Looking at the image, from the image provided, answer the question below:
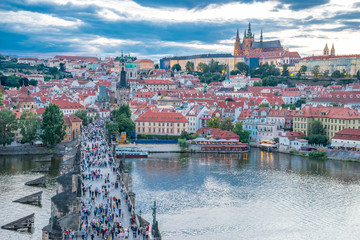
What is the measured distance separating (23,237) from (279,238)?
1222cm

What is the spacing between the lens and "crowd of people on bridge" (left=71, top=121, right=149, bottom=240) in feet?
55.9

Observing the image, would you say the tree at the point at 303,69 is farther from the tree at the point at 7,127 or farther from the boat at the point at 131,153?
the tree at the point at 7,127

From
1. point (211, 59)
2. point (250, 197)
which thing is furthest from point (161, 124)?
point (211, 59)

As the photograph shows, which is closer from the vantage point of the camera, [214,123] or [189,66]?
[214,123]

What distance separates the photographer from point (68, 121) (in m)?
50.3

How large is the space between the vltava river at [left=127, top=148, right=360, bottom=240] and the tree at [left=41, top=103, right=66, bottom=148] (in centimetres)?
833

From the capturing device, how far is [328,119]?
50.5 meters

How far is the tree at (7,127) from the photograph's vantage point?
44.6 metres

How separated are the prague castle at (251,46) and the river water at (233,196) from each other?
109436 mm

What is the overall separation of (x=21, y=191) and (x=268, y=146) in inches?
1117

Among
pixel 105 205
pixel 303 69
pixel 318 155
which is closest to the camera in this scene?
pixel 105 205

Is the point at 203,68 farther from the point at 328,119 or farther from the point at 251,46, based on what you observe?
the point at 328,119

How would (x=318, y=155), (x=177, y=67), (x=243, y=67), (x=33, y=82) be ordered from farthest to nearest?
1. (x=177, y=67)
2. (x=243, y=67)
3. (x=33, y=82)
4. (x=318, y=155)

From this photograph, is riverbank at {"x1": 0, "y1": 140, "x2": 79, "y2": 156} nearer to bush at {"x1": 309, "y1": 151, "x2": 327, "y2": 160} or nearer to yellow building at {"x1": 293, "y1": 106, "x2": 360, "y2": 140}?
bush at {"x1": 309, "y1": 151, "x2": 327, "y2": 160}
